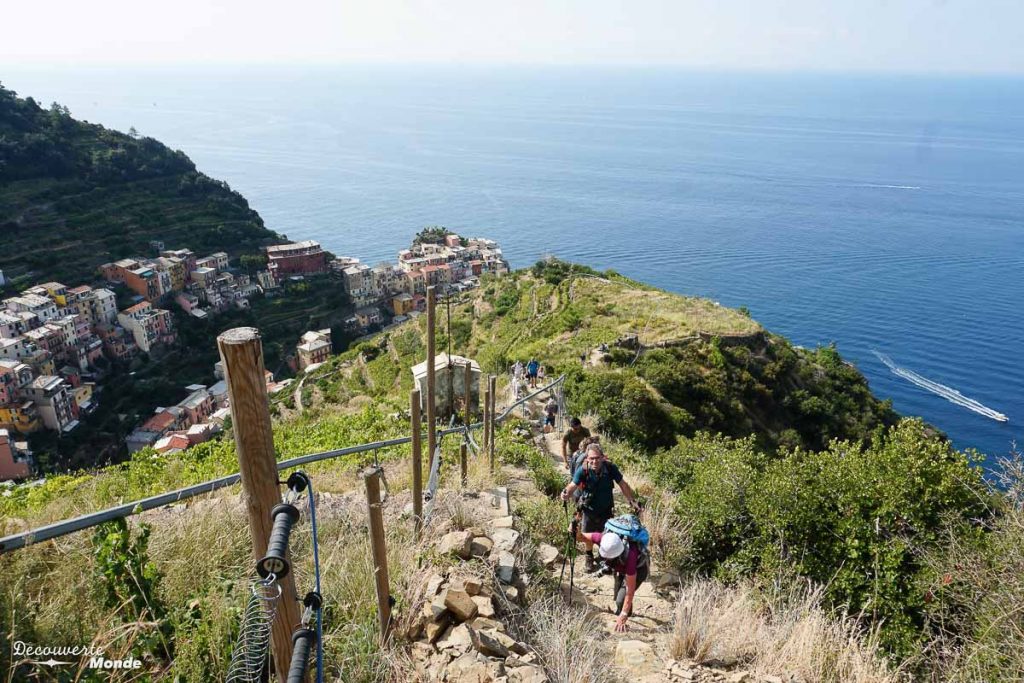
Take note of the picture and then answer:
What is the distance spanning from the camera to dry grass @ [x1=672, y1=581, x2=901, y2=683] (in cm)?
Answer: 427

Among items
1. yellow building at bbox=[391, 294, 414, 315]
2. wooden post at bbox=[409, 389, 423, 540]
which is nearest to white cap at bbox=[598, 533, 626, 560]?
wooden post at bbox=[409, 389, 423, 540]

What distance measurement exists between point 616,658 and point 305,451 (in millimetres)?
6755

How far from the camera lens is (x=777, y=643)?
4.57 metres

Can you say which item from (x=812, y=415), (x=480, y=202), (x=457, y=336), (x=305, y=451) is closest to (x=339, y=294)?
(x=457, y=336)

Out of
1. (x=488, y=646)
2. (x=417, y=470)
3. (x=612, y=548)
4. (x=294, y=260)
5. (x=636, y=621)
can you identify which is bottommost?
(x=294, y=260)

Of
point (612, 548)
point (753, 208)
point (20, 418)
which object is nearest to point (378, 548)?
point (612, 548)

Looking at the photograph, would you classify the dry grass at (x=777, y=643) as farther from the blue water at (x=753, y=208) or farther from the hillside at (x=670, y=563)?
the blue water at (x=753, y=208)

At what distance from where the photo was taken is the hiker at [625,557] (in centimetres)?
519

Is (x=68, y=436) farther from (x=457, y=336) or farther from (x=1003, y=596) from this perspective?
(x=1003, y=596)

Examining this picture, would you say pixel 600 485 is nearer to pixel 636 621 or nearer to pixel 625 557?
pixel 625 557

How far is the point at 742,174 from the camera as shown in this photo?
104 meters

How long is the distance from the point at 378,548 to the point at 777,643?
10.1ft

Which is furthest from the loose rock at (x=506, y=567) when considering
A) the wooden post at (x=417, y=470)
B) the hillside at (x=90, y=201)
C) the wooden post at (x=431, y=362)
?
the hillside at (x=90, y=201)

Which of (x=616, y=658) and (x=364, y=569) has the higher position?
(x=364, y=569)
